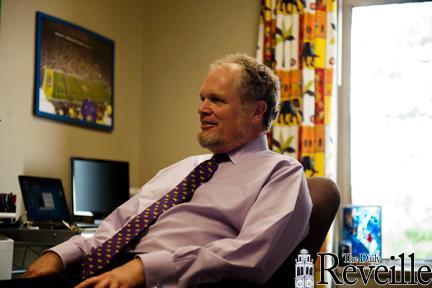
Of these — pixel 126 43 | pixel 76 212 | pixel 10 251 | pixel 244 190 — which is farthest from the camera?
pixel 126 43

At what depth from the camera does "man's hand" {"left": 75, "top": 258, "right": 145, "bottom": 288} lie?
1.53m

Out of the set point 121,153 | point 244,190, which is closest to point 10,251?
point 244,190

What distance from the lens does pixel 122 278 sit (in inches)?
61.2

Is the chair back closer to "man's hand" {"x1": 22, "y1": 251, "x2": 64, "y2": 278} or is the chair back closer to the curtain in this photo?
"man's hand" {"x1": 22, "y1": 251, "x2": 64, "y2": 278}

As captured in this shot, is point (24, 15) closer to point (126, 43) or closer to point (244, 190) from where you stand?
point (126, 43)

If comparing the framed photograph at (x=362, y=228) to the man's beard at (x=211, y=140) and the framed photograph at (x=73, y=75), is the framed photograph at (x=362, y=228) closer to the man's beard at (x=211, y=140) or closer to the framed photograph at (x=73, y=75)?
the framed photograph at (x=73, y=75)

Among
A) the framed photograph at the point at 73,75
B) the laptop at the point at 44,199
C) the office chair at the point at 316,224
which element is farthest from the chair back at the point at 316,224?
the framed photograph at the point at 73,75

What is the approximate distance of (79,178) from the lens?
3506 mm

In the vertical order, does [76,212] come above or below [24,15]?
below

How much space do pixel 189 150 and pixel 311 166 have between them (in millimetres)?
882

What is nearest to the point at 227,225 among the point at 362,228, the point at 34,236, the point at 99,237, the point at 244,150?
the point at 244,150

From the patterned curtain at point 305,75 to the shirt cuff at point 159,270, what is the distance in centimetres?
217

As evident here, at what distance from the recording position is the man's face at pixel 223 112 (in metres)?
2.04

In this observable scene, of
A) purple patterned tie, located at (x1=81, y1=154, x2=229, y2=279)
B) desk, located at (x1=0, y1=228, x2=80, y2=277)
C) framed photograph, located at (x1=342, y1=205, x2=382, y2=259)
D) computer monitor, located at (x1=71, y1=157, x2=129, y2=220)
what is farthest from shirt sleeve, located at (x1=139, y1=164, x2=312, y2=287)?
framed photograph, located at (x1=342, y1=205, x2=382, y2=259)
